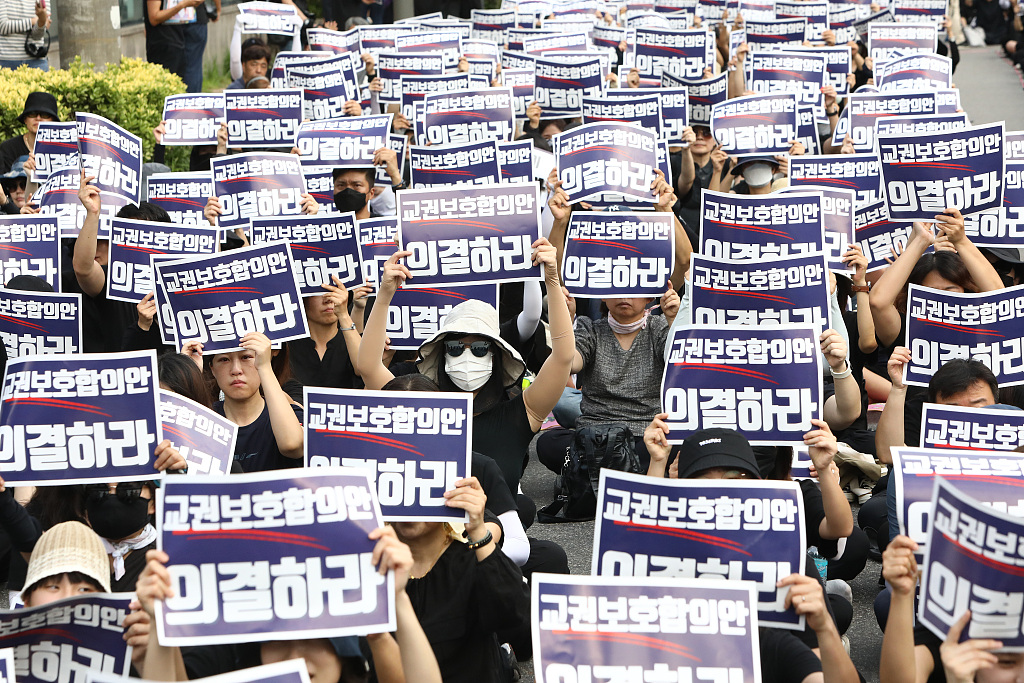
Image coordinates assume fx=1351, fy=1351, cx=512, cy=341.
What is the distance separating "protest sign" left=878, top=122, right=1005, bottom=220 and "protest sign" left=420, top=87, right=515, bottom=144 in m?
4.23

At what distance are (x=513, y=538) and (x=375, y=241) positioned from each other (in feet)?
11.0

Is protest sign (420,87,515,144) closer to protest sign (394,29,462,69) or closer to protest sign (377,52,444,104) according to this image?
protest sign (377,52,444,104)

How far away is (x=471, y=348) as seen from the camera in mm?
6289

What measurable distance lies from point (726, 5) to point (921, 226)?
13.2 metres

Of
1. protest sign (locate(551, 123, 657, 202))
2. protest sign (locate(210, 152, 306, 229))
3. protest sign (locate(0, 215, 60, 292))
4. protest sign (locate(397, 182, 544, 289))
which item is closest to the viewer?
protest sign (locate(397, 182, 544, 289))

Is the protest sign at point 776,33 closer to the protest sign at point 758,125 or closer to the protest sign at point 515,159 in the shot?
the protest sign at point 758,125

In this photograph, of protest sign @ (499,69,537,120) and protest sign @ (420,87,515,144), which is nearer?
protest sign @ (420,87,515,144)

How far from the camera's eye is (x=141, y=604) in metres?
3.93

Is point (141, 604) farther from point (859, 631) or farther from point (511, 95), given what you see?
point (511, 95)

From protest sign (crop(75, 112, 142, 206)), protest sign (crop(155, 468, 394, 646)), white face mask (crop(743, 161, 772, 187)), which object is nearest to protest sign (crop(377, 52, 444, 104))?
white face mask (crop(743, 161, 772, 187))

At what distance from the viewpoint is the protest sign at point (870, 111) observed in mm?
11516

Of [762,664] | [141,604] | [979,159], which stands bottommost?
[762,664]

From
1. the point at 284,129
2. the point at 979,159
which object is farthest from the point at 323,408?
the point at 284,129

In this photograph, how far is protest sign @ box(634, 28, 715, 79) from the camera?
1431 centimetres
